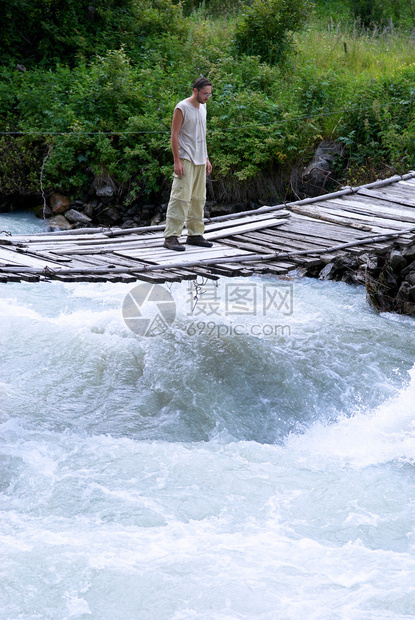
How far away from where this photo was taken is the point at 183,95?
10.6 metres

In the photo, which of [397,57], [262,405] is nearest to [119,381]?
[262,405]

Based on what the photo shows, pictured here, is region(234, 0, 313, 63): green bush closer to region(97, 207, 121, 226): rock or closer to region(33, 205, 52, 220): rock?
region(97, 207, 121, 226): rock

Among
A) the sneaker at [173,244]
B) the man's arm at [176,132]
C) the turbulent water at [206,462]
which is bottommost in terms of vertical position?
the turbulent water at [206,462]

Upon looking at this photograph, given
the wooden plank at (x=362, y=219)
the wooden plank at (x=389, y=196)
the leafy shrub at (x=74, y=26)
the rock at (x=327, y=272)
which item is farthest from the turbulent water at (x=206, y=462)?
the leafy shrub at (x=74, y=26)

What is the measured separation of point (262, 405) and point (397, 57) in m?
8.27

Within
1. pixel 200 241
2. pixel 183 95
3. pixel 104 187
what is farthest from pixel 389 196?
pixel 183 95

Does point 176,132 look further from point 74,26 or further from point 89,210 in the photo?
point 74,26

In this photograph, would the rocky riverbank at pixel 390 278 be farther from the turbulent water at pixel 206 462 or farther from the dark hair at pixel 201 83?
the dark hair at pixel 201 83

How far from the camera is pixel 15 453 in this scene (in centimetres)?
427

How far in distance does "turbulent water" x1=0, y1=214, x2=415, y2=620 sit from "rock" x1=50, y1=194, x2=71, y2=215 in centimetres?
290

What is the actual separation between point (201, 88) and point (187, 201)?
82cm

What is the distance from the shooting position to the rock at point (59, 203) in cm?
970

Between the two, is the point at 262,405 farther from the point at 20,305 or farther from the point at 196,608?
the point at 20,305

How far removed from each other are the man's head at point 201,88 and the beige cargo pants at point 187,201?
0.47 meters
